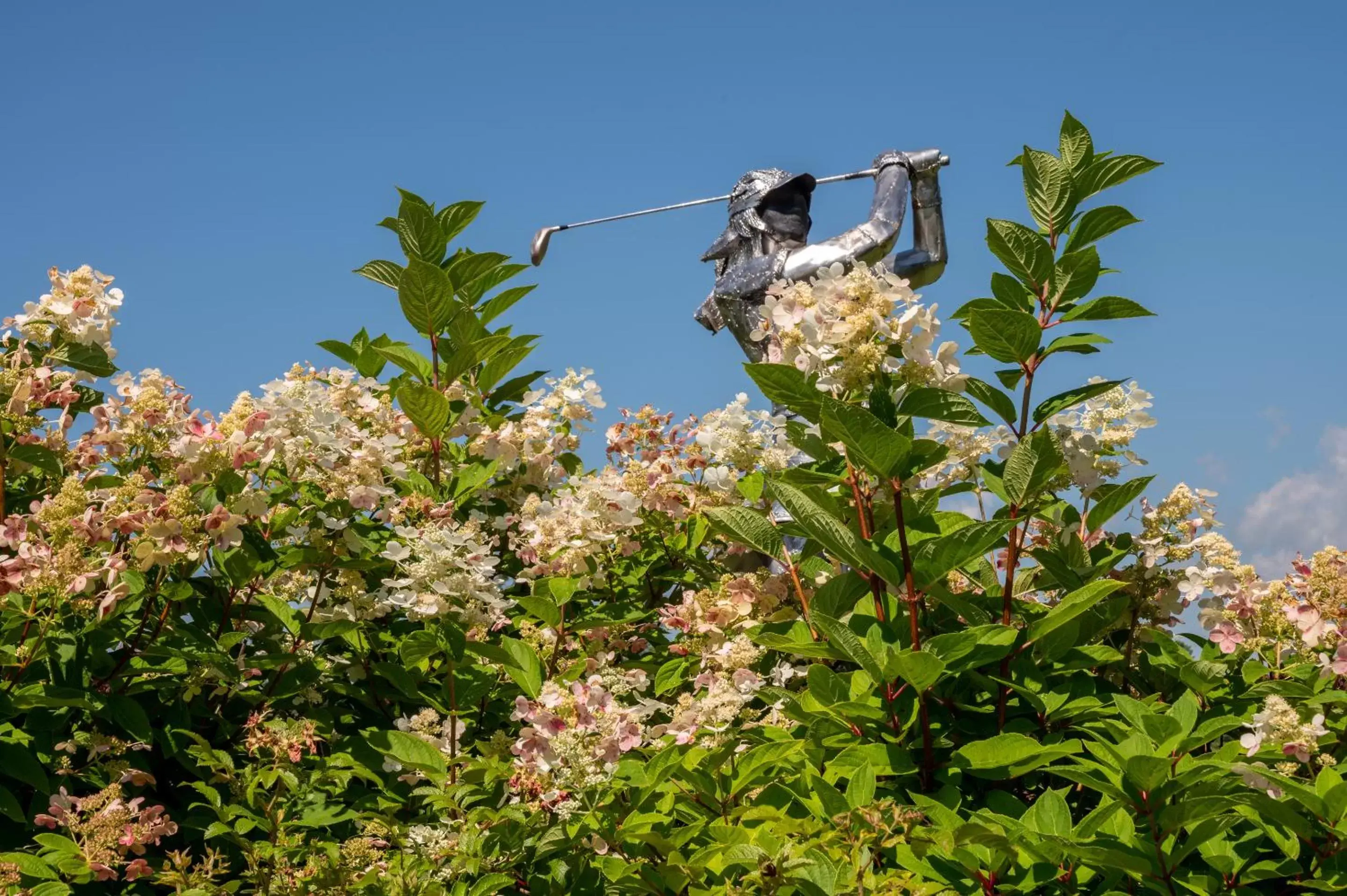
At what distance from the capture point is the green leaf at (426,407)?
3.33m

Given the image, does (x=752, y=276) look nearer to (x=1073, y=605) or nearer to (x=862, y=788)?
(x=1073, y=605)

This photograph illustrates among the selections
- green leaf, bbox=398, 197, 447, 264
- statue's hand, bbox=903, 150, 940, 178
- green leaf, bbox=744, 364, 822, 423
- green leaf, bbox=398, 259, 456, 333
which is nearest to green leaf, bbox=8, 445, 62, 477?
green leaf, bbox=398, 259, 456, 333

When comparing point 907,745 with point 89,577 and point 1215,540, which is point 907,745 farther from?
point 89,577

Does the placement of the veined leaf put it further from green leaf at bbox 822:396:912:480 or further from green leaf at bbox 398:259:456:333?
green leaf at bbox 398:259:456:333

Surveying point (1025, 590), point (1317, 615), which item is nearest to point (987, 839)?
point (1025, 590)

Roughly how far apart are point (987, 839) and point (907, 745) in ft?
1.23

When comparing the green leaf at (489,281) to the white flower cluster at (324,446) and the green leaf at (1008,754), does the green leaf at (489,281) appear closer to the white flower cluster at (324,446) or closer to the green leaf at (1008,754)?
the white flower cluster at (324,446)

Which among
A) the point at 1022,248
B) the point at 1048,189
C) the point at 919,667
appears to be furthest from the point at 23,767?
the point at 1048,189

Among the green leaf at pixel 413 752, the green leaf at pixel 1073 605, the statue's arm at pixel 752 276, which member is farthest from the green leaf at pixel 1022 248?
the statue's arm at pixel 752 276

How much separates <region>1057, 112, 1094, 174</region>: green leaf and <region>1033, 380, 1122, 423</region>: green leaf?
438 mm

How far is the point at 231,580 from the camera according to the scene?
2932mm

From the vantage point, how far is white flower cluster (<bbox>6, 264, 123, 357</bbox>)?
124 inches

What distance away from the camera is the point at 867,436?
2.35 metres

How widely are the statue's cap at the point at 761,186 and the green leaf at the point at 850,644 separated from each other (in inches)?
185
